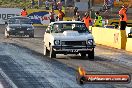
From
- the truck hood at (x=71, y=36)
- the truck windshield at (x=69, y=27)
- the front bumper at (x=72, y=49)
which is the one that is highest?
the truck windshield at (x=69, y=27)

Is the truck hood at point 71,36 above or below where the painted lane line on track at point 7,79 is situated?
above

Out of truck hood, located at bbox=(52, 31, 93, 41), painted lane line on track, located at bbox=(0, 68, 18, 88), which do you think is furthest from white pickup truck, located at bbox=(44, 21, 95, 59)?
painted lane line on track, located at bbox=(0, 68, 18, 88)

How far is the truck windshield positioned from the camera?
16.6m

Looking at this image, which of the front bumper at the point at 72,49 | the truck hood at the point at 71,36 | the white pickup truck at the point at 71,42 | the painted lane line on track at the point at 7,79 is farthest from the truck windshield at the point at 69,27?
the painted lane line on track at the point at 7,79

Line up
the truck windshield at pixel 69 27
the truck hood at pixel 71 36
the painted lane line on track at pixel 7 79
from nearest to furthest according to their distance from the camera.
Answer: the painted lane line on track at pixel 7 79
the truck hood at pixel 71 36
the truck windshield at pixel 69 27

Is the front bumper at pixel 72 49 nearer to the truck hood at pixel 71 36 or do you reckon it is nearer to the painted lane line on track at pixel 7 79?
the truck hood at pixel 71 36

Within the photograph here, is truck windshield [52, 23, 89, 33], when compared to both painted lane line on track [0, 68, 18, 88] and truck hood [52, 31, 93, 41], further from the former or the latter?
painted lane line on track [0, 68, 18, 88]

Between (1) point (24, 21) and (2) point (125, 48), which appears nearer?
(2) point (125, 48)

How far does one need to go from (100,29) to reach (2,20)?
71.5 feet

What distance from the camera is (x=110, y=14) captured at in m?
48.5

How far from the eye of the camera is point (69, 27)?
1677 centimetres

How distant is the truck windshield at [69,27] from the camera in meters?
16.6

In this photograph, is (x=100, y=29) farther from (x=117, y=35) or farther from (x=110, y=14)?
(x=110, y=14)

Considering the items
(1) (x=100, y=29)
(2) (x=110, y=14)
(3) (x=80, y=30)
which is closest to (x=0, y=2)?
(2) (x=110, y=14)
